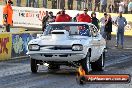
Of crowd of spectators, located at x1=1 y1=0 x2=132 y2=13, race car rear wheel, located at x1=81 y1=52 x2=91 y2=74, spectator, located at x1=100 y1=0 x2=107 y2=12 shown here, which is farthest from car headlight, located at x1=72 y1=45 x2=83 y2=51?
spectator, located at x1=100 y1=0 x2=107 y2=12

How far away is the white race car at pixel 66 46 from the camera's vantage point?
422 inches

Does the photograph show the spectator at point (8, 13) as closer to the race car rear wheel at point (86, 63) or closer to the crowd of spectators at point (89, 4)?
the race car rear wheel at point (86, 63)

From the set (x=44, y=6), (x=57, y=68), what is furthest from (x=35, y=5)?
(x=57, y=68)

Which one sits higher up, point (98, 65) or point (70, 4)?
point (70, 4)

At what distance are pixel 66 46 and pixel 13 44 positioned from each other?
21.7 ft

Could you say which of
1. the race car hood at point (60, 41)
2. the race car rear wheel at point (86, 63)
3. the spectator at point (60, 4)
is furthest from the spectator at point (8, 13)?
the spectator at point (60, 4)

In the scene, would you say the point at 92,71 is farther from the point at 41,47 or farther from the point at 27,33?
the point at 27,33

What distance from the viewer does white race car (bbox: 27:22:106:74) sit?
10727mm

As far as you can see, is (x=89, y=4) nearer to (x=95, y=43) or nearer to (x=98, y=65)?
(x=98, y=65)

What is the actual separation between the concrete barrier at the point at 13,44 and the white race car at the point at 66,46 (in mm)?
4484

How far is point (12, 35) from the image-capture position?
1700cm

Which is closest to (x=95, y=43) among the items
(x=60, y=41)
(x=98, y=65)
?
(x=98, y=65)

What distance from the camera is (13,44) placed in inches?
674

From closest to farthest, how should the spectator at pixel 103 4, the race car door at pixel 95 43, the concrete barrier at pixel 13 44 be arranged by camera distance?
the race car door at pixel 95 43 → the concrete barrier at pixel 13 44 → the spectator at pixel 103 4
